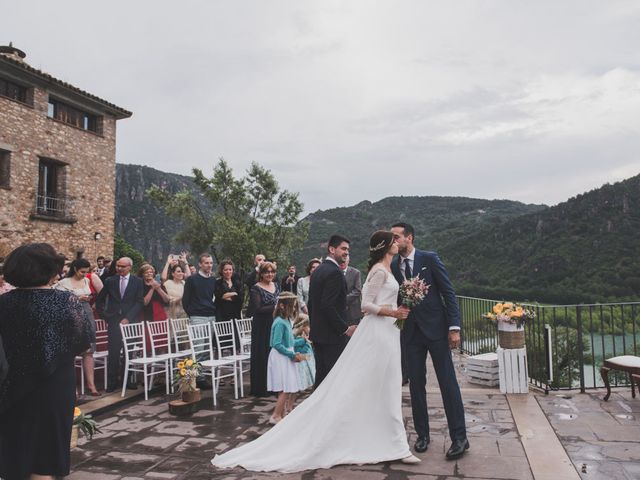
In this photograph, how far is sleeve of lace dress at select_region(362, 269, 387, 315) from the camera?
12.8ft

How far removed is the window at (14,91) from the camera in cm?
1678

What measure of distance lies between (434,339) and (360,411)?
2.73 ft

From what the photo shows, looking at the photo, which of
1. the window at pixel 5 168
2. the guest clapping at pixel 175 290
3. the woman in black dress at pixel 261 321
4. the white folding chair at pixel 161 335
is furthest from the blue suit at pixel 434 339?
the window at pixel 5 168

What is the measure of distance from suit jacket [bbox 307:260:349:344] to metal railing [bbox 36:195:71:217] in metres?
16.6

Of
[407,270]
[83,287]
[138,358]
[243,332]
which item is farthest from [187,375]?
[407,270]

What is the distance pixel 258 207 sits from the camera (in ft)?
72.5

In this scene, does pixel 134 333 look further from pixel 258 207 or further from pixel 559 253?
pixel 559 253

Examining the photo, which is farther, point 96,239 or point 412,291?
point 96,239

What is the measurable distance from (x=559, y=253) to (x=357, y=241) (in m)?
20.1

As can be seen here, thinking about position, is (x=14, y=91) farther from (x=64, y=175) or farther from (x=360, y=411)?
(x=360, y=411)

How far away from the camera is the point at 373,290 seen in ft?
12.9

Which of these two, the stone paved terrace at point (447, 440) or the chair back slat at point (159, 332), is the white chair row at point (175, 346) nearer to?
the chair back slat at point (159, 332)

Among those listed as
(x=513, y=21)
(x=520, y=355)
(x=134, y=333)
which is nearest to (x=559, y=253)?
(x=513, y=21)

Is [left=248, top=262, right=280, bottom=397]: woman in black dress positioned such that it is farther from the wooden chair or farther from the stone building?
the stone building
